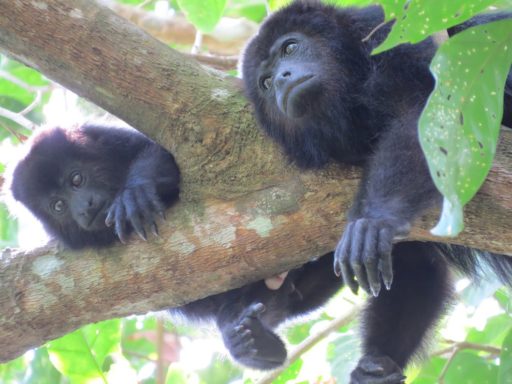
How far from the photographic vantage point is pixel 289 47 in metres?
3.06

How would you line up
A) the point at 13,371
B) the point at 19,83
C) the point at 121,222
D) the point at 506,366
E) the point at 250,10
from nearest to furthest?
the point at 121,222
the point at 506,366
the point at 19,83
the point at 250,10
the point at 13,371

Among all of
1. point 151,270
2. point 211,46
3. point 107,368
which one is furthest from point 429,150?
point 211,46

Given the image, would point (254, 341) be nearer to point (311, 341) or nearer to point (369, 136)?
point (311, 341)

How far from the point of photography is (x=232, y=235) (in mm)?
2600

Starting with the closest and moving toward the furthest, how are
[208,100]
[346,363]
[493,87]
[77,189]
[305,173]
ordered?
1. [493,87]
2. [305,173]
3. [208,100]
4. [77,189]
5. [346,363]

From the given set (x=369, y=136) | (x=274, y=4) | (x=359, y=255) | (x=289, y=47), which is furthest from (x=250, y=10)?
(x=359, y=255)

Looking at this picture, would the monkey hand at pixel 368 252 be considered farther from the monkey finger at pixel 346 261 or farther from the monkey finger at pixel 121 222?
the monkey finger at pixel 121 222

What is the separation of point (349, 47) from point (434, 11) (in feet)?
4.53

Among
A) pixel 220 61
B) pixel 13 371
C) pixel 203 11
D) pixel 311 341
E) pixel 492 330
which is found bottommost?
pixel 13 371

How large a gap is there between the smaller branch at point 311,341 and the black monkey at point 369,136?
35 cm

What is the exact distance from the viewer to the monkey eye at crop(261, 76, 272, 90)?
121 inches

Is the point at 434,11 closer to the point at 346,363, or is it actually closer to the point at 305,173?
the point at 305,173

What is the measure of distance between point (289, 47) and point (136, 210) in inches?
36.2

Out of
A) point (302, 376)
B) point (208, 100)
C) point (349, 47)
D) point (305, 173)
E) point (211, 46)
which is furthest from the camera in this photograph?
point (211, 46)
